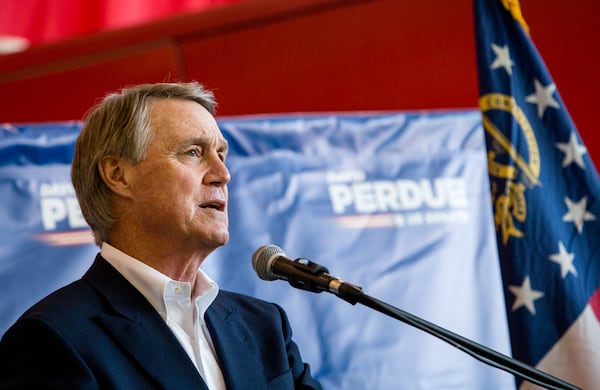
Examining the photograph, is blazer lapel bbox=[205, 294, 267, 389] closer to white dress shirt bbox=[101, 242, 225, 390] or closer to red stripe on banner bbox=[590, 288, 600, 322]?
white dress shirt bbox=[101, 242, 225, 390]

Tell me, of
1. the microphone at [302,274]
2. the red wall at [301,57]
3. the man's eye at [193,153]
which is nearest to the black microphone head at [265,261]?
the microphone at [302,274]

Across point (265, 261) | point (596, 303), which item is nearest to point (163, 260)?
point (265, 261)

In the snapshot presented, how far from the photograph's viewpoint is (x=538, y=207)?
2342 millimetres

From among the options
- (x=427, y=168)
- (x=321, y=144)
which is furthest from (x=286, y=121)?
(x=427, y=168)

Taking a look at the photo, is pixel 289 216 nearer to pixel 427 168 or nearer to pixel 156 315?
pixel 427 168

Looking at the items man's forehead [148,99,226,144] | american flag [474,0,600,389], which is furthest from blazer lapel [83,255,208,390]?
american flag [474,0,600,389]

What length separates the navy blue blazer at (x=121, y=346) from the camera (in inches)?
66.1

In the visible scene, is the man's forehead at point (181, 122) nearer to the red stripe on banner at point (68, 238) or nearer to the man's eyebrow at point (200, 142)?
the man's eyebrow at point (200, 142)

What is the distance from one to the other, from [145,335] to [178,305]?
14 cm

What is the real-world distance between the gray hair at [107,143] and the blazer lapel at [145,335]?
0.61 ft

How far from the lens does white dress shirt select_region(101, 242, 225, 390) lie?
192 cm

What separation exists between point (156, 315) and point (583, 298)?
1.10 metres

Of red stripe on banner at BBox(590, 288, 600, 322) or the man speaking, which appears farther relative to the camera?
red stripe on banner at BBox(590, 288, 600, 322)

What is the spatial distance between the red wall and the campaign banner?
1.11 m
